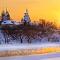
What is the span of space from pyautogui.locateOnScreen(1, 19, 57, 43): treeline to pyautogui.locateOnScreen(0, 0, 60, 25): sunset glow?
71 mm

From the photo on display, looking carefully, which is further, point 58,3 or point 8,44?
point 58,3

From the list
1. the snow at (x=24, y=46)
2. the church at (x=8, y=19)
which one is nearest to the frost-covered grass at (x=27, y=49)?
the snow at (x=24, y=46)

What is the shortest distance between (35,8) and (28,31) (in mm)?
248

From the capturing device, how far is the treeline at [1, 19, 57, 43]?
176cm

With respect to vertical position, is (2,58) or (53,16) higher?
(53,16)

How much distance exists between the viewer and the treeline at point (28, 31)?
176 cm

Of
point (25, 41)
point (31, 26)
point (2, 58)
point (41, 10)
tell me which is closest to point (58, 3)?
point (41, 10)

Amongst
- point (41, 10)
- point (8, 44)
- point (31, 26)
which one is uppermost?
point (41, 10)

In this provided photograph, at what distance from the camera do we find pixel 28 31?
1803 mm

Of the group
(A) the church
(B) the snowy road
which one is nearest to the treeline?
(A) the church

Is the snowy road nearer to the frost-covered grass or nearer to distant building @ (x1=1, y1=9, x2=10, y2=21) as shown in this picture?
the frost-covered grass

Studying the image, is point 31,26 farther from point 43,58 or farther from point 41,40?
point 43,58

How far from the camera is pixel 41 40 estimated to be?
1.81 metres

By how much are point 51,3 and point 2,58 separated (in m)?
0.75
